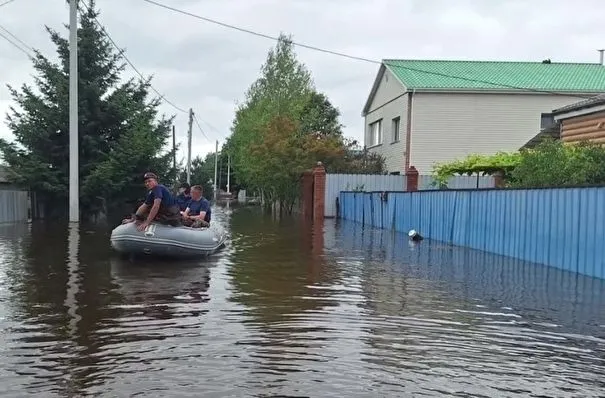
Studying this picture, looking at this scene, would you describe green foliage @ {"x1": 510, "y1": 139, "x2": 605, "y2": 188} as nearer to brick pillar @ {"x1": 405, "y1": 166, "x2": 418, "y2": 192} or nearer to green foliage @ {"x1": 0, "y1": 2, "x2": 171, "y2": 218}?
brick pillar @ {"x1": 405, "y1": 166, "x2": 418, "y2": 192}

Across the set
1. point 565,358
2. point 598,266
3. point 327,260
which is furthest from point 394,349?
point 327,260

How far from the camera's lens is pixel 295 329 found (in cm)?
681

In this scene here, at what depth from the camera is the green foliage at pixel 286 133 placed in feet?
116

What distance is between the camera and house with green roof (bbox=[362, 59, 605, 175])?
3153 centimetres

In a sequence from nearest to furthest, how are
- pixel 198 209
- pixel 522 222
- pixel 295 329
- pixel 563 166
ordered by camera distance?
pixel 295 329, pixel 522 222, pixel 198 209, pixel 563 166

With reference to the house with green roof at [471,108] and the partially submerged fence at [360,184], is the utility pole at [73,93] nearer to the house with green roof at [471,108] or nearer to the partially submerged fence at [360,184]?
the partially submerged fence at [360,184]

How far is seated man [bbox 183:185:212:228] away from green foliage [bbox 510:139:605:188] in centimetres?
694

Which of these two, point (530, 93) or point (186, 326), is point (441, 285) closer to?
point (186, 326)

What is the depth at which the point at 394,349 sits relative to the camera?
6098mm

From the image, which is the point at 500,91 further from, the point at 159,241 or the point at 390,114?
the point at 159,241

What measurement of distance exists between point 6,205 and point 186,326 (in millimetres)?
19442

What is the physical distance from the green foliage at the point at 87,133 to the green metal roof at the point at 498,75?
41.9ft

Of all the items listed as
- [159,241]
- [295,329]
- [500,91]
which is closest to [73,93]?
[159,241]

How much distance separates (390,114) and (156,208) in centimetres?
2436
